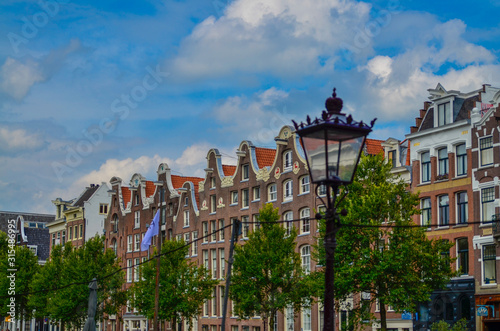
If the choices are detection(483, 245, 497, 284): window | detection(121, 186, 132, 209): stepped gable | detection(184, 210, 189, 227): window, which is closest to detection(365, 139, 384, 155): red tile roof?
detection(483, 245, 497, 284): window

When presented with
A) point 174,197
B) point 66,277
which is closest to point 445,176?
point 174,197

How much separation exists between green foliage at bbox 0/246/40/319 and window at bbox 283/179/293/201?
36.2m

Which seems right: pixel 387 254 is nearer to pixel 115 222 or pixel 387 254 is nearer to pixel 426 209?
pixel 426 209

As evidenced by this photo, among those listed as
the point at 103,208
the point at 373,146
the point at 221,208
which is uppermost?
the point at 373,146

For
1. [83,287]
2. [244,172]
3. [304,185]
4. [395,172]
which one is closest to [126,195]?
[83,287]

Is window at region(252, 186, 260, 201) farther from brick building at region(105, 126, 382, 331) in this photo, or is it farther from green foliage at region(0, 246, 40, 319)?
green foliage at region(0, 246, 40, 319)

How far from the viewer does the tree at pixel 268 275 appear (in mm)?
51344

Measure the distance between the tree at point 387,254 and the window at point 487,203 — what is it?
412 centimetres

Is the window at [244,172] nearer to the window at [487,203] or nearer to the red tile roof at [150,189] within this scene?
the red tile roof at [150,189]

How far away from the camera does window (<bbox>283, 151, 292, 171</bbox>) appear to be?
2399 inches

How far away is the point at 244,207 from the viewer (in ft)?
214

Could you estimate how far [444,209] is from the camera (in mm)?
47844

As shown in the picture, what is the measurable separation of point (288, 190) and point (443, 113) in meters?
15.9

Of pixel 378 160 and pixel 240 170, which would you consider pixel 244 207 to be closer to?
pixel 240 170
